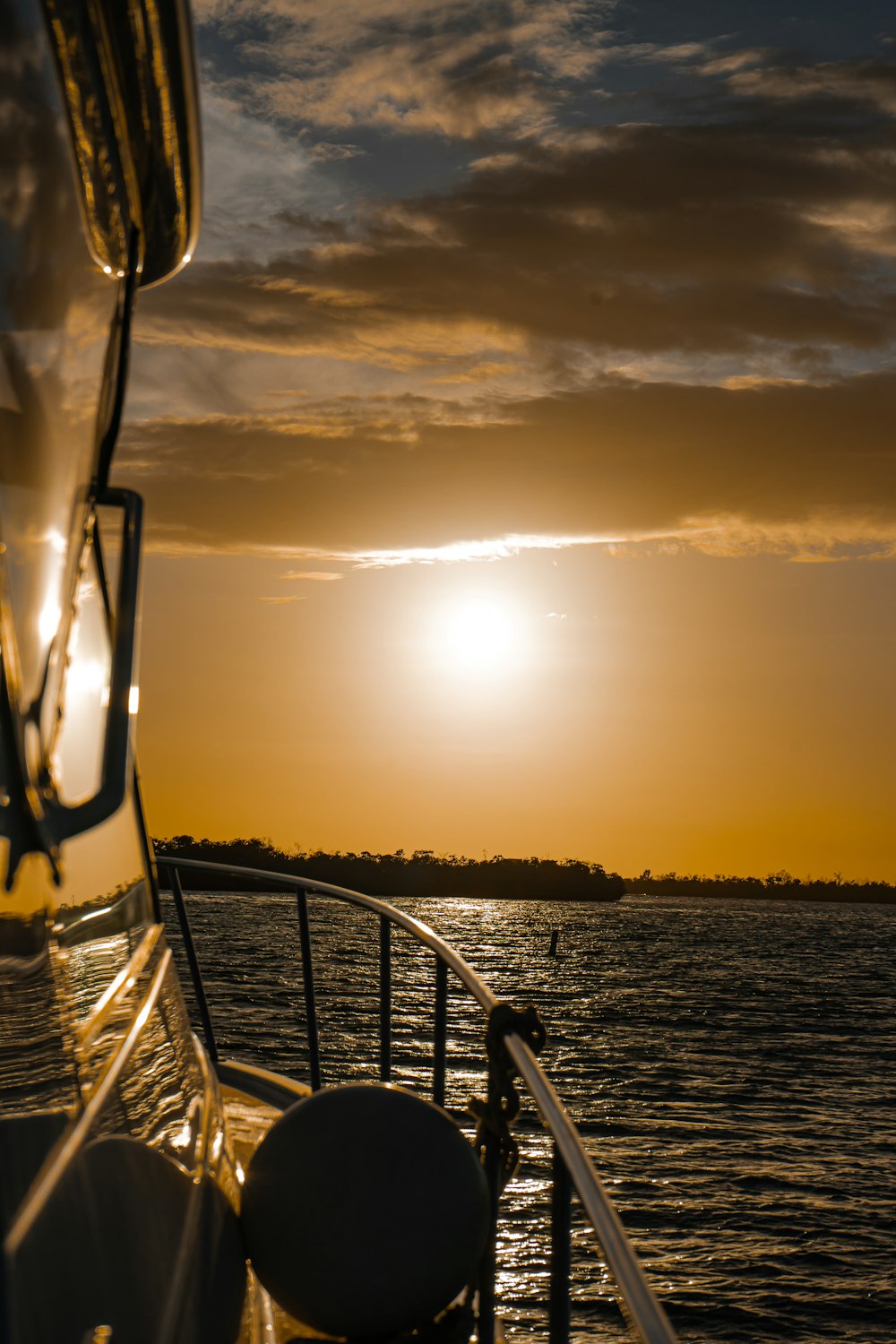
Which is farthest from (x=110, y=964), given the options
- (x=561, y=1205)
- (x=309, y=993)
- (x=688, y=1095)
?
(x=688, y=1095)

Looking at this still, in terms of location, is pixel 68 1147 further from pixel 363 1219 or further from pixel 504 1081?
pixel 504 1081

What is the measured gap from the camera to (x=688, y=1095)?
31812 mm

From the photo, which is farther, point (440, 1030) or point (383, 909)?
point (383, 909)

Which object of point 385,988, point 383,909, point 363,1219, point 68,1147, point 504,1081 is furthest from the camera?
point 385,988

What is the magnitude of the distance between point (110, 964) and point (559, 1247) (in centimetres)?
84

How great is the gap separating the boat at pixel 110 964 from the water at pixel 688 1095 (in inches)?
191

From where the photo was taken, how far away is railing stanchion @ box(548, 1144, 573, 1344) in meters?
1.90

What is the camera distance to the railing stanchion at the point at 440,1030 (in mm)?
3023

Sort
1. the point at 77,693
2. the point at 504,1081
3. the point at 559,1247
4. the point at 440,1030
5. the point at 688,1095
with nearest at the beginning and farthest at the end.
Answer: the point at 77,693, the point at 559,1247, the point at 504,1081, the point at 440,1030, the point at 688,1095

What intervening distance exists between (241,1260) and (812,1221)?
2112 cm

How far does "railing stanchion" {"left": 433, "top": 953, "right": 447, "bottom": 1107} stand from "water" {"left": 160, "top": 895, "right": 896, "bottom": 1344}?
371 centimetres

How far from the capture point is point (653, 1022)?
4650cm

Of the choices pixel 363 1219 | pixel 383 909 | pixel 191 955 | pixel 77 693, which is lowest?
pixel 363 1219

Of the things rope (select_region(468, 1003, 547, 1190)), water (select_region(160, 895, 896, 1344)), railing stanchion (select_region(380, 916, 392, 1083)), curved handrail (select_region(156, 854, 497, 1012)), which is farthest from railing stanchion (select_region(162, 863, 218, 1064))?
water (select_region(160, 895, 896, 1344))
